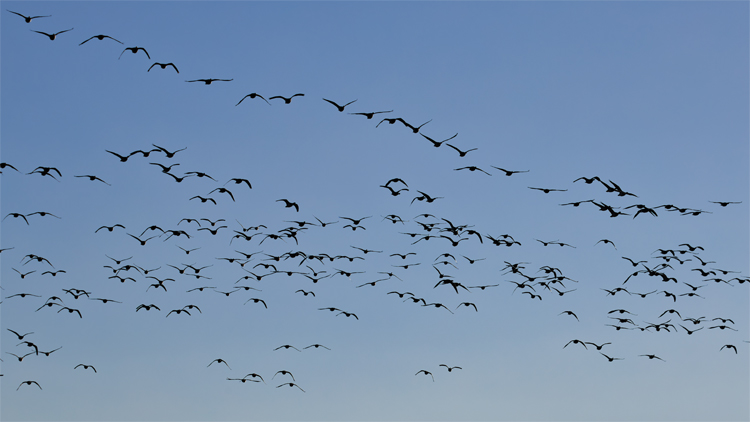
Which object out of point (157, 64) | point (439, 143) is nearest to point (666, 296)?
point (439, 143)

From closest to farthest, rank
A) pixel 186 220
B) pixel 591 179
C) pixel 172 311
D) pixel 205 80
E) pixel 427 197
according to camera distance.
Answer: pixel 205 80, pixel 591 179, pixel 427 197, pixel 186 220, pixel 172 311

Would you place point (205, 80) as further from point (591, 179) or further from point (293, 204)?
point (591, 179)

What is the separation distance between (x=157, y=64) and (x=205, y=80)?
12.0ft

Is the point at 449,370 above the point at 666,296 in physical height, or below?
below

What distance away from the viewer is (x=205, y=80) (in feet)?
177

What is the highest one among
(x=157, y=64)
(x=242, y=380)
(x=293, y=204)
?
(x=157, y=64)

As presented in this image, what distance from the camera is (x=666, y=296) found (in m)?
83.1

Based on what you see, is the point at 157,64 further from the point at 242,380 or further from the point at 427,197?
the point at 242,380

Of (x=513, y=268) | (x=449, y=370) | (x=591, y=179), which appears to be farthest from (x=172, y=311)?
(x=591, y=179)

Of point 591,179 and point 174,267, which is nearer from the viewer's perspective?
point 591,179

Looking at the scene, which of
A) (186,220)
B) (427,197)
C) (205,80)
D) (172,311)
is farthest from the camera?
(172,311)

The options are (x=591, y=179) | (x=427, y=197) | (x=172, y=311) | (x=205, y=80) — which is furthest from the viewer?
(x=172, y=311)

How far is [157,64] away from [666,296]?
187 ft

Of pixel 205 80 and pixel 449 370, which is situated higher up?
pixel 205 80
